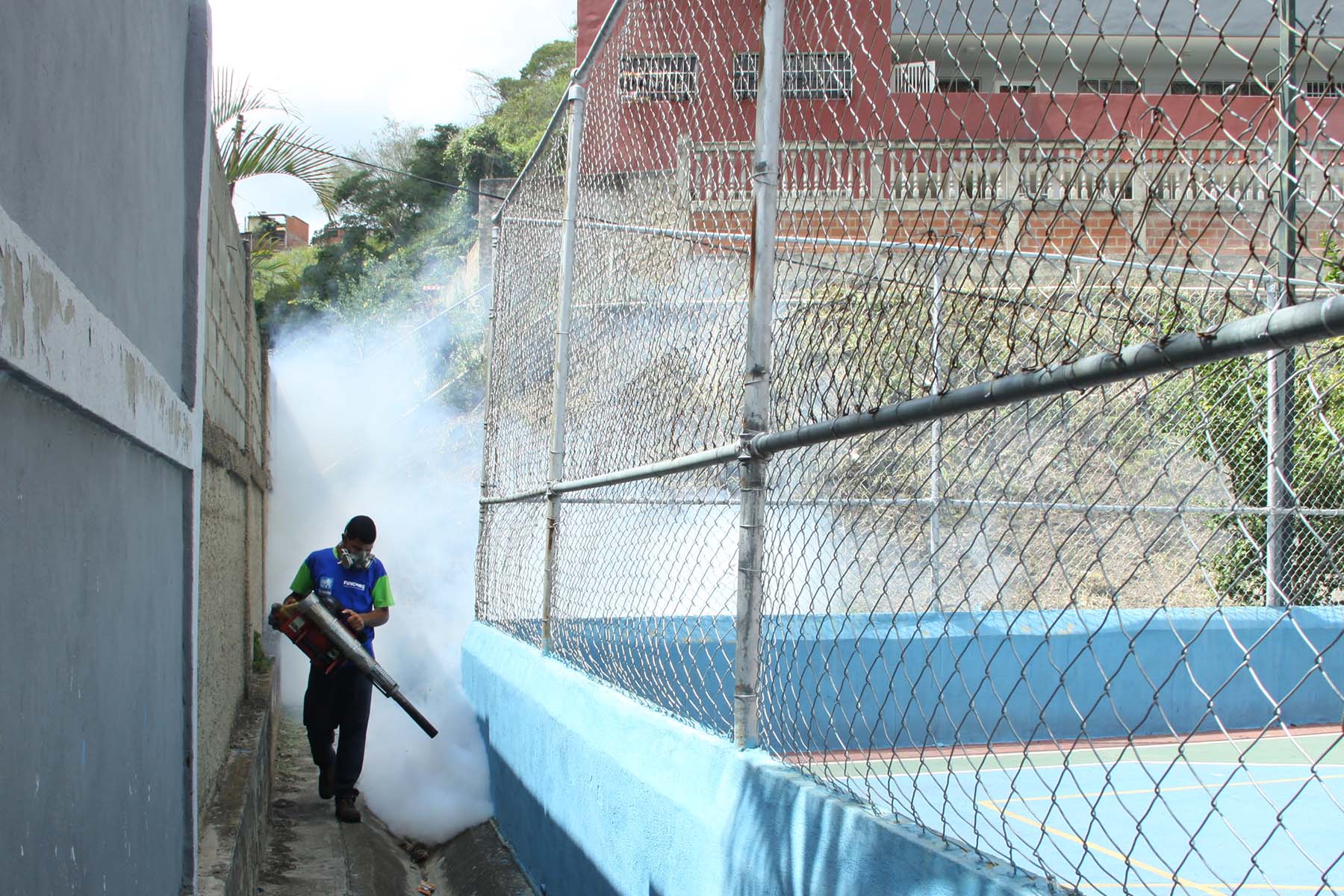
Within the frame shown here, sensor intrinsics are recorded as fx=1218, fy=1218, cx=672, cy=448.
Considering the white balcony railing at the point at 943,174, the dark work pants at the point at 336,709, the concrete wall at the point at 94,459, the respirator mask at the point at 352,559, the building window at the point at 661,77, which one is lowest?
the dark work pants at the point at 336,709

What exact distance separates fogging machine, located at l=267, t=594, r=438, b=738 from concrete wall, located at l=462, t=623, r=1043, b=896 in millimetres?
696

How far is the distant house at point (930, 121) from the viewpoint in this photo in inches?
78.6

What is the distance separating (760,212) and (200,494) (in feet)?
8.82

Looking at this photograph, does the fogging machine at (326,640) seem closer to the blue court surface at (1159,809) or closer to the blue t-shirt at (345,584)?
the blue t-shirt at (345,584)

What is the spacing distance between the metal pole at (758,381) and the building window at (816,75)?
0.09 meters

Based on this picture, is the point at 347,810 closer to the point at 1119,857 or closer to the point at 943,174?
the point at 1119,857

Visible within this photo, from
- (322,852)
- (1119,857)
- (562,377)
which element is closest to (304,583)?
(322,852)

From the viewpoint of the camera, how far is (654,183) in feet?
16.8

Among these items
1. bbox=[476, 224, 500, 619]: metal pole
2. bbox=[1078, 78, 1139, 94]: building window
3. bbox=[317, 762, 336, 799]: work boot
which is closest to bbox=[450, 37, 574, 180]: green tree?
bbox=[476, 224, 500, 619]: metal pole

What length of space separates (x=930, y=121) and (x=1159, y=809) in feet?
17.2

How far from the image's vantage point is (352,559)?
7555 mm

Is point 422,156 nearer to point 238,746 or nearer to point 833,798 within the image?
point 238,746

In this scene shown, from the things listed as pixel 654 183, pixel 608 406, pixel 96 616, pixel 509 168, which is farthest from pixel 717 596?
pixel 509 168

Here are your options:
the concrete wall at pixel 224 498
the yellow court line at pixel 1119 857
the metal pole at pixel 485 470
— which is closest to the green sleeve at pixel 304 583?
the concrete wall at pixel 224 498
